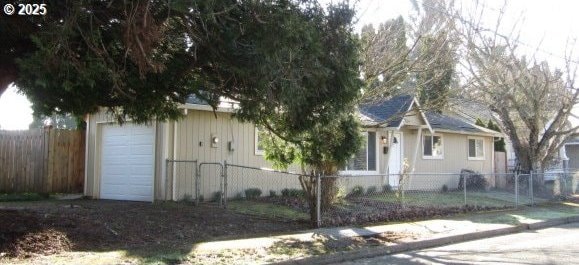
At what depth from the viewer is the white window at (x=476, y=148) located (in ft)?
89.7

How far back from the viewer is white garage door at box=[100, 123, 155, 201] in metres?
16.5

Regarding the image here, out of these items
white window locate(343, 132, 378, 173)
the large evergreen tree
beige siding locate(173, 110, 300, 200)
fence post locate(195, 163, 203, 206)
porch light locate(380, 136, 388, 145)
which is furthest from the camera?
porch light locate(380, 136, 388, 145)

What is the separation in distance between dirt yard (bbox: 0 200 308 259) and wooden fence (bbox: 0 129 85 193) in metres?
2.87

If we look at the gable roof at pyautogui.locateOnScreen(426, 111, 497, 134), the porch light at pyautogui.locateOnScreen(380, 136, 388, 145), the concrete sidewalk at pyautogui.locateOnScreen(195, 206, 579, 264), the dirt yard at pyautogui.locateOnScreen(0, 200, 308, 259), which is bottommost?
the concrete sidewalk at pyautogui.locateOnScreen(195, 206, 579, 264)

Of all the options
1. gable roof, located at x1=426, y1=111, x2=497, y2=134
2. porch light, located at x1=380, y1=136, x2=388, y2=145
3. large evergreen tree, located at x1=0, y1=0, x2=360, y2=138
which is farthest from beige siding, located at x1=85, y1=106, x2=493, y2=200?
large evergreen tree, located at x1=0, y1=0, x2=360, y2=138

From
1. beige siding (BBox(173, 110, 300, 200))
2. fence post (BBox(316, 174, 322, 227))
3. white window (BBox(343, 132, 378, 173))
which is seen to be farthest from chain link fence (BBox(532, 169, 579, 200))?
fence post (BBox(316, 174, 322, 227))

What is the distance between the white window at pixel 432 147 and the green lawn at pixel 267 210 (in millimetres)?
10309

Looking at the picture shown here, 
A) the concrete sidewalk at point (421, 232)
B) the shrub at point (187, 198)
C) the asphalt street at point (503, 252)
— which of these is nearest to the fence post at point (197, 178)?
the shrub at point (187, 198)

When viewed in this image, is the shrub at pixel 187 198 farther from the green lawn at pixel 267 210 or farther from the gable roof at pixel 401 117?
the gable roof at pixel 401 117

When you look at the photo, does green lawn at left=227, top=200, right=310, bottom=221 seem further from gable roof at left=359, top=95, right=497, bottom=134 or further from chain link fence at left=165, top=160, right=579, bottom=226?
gable roof at left=359, top=95, right=497, bottom=134

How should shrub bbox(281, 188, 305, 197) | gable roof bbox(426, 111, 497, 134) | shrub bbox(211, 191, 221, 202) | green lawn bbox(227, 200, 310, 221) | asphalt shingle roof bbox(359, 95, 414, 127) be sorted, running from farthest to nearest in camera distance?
gable roof bbox(426, 111, 497, 134) < asphalt shingle roof bbox(359, 95, 414, 127) < shrub bbox(281, 188, 305, 197) < shrub bbox(211, 191, 221, 202) < green lawn bbox(227, 200, 310, 221)

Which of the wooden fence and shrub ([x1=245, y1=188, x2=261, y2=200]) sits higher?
the wooden fence

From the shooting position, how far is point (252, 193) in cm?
1766

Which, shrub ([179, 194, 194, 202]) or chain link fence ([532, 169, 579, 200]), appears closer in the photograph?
shrub ([179, 194, 194, 202])
